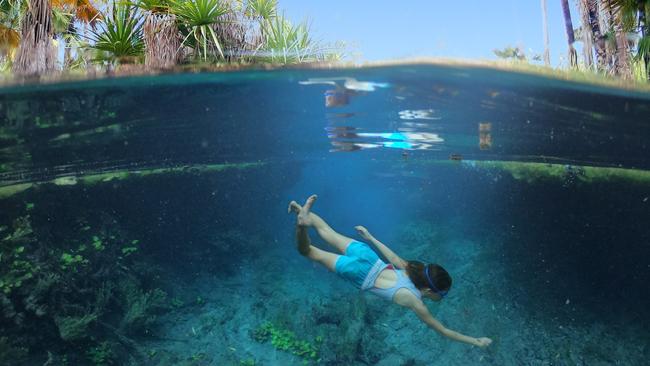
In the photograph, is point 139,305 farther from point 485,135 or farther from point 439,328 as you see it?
point 485,135

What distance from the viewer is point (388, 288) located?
8.52 m

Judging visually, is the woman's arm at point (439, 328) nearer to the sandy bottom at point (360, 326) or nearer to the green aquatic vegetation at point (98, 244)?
the sandy bottom at point (360, 326)

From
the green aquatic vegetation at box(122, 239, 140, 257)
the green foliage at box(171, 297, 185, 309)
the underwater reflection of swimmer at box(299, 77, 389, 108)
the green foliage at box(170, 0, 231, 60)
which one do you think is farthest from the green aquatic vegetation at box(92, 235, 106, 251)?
the underwater reflection of swimmer at box(299, 77, 389, 108)

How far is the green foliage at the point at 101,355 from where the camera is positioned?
14.1 metres

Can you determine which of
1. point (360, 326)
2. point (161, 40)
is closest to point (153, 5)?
point (161, 40)

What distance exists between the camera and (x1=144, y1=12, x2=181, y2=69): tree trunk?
11.9m

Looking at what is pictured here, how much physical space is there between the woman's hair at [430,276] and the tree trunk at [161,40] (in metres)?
7.31

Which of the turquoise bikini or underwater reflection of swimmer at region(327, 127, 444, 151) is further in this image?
underwater reflection of swimmer at region(327, 127, 444, 151)

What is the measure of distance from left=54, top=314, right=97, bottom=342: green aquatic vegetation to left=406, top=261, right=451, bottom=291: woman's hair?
32.3ft

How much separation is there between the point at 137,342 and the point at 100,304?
5.09ft

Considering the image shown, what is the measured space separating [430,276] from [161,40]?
8760mm

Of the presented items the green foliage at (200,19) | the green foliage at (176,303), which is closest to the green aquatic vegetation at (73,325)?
the green foliage at (176,303)

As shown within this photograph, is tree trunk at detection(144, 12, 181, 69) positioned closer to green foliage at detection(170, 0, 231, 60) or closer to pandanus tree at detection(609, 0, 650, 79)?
green foliage at detection(170, 0, 231, 60)

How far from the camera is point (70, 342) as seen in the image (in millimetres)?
13961
